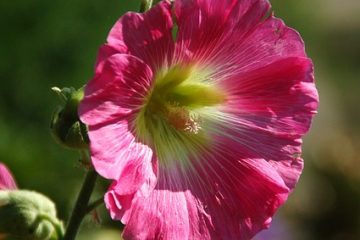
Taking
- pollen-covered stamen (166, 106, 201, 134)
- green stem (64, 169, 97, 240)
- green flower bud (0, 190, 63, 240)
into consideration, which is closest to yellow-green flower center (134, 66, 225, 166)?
pollen-covered stamen (166, 106, 201, 134)

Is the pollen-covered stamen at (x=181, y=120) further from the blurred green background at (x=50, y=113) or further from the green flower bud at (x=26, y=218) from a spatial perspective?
the blurred green background at (x=50, y=113)

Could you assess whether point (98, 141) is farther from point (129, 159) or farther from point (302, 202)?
point (302, 202)

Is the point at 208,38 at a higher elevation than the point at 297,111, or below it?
higher

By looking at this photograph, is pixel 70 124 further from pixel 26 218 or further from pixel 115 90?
pixel 26 218

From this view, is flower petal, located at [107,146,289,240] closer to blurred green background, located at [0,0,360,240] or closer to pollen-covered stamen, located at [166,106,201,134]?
pollen-covered stamen, located at [166,106,201,134]

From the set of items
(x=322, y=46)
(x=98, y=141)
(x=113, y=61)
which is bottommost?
(x=322, y=46)

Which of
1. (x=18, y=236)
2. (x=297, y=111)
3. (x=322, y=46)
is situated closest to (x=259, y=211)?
(x=297, y=111)

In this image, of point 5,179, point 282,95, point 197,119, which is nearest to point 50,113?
point 5,179
